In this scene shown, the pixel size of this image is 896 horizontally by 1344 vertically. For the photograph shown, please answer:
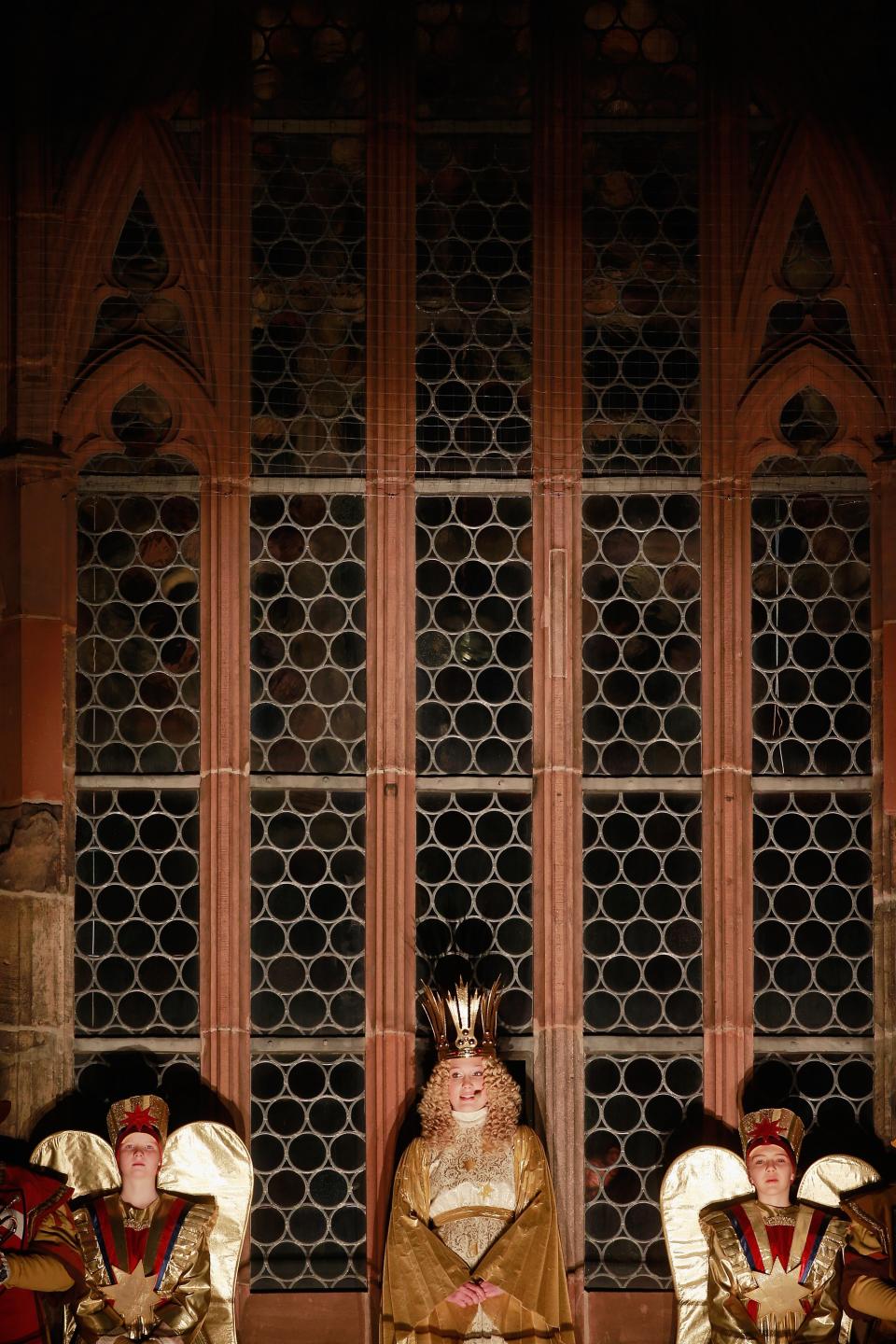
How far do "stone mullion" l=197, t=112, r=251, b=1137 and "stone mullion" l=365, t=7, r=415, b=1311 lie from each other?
571mm

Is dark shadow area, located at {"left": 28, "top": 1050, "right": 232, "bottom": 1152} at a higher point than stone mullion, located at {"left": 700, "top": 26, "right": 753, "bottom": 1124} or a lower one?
lower

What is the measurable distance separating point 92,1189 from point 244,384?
12.0ft

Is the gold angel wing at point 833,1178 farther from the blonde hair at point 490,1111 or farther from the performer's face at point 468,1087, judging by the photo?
the performer's face at point 468,1087

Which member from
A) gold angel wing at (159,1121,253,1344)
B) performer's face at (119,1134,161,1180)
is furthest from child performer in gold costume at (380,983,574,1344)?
performer's face at (119,1134,161,1180)

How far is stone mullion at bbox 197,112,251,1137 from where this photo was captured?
912 centimetres

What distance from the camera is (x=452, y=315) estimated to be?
9500mm

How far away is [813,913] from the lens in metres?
9.25

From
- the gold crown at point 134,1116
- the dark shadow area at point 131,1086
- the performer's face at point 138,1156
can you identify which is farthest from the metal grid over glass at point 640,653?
the performer's face at point 138,1156

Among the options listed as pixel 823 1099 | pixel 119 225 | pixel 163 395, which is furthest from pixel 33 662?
pixel 823 1099

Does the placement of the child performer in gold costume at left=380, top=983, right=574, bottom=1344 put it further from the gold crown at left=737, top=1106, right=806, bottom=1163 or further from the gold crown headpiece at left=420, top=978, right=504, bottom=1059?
the gold crown at left=737, top=1106, right=806, bottom=1163

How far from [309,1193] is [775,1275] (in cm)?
214

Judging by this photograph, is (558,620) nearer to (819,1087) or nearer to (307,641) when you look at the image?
(307,641)

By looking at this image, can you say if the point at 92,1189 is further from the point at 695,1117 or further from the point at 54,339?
the point at 54,339

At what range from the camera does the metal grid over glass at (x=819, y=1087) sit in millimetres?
9172
